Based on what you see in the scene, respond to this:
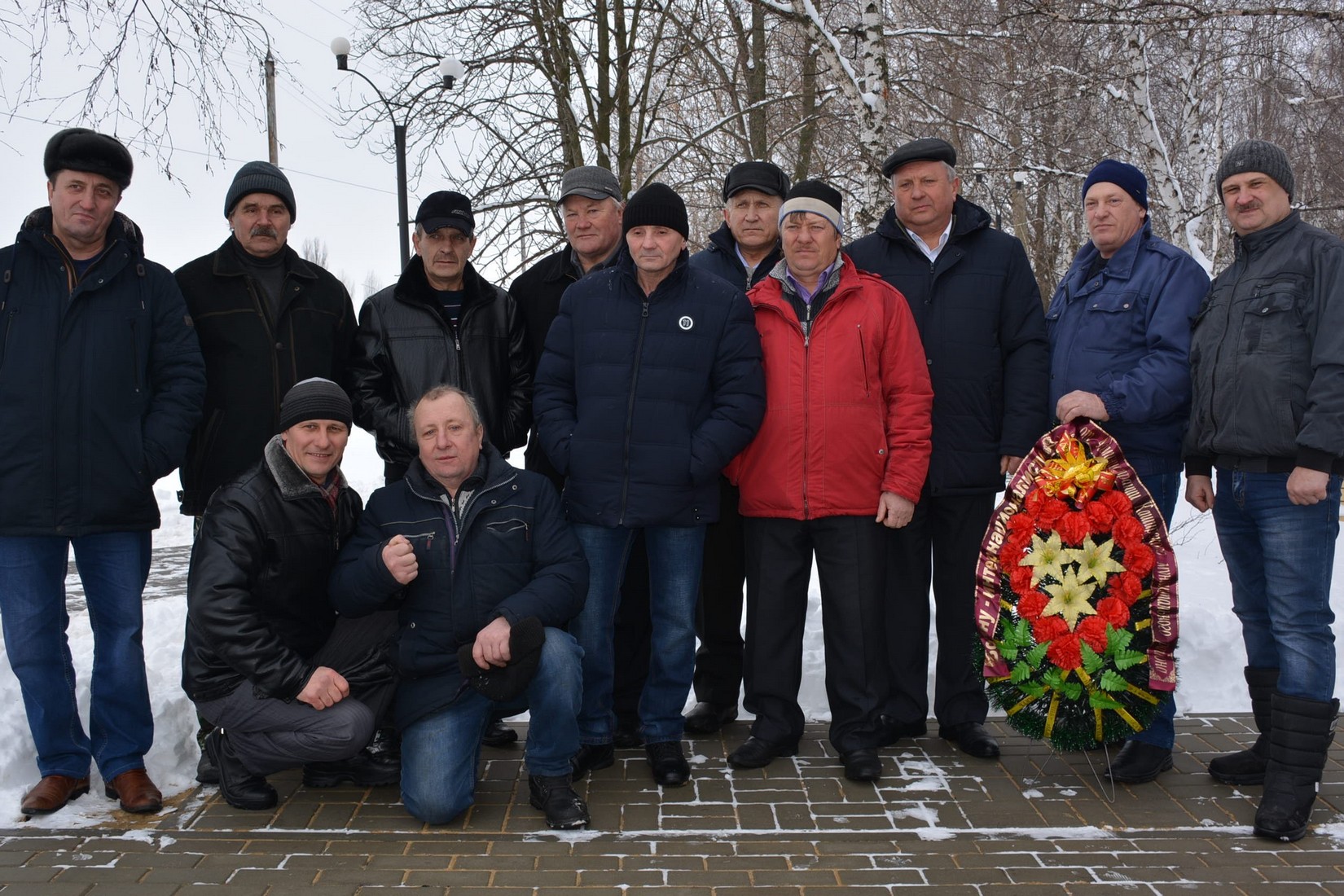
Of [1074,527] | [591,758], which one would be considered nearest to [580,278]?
[591,758]

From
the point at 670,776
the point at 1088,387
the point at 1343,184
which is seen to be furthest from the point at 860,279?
the point at 1343,184

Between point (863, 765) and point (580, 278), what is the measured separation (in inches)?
91.3

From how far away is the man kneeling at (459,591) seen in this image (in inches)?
158

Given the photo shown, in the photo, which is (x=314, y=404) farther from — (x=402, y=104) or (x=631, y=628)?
(x=402, y=104)

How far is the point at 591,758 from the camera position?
4.49 m

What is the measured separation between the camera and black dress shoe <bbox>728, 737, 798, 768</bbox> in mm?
4465

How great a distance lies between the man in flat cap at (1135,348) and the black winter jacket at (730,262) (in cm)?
127

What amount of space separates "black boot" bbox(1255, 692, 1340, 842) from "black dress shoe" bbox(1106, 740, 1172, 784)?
0.42 m

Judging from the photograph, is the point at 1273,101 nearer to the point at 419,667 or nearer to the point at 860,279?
the point at 860,279

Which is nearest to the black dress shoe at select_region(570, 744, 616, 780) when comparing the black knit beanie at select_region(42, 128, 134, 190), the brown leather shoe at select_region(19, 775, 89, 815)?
the brown leather shoe at select_region(19, 775, 89, 815)

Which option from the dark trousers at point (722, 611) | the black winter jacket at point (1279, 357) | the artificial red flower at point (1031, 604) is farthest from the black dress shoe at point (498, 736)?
the black winter jacket at point (1279, 357)

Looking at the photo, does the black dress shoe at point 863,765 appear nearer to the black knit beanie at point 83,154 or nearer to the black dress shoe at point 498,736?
the black dress shoe at point 498,736

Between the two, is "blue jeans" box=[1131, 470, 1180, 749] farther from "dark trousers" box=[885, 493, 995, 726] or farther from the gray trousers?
the gray trousers

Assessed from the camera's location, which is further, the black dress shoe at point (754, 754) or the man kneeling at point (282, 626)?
the black dress shoe at point (754, 754)
